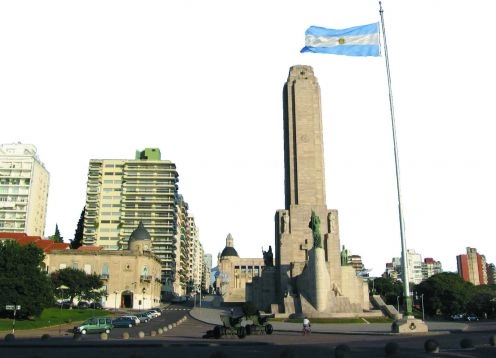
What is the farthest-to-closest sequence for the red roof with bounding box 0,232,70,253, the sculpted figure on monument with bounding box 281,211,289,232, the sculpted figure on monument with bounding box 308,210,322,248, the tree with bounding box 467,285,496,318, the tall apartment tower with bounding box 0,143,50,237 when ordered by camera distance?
the tall apartment tower with bounding box 0,143,50,237, the tree with bounding box 467,285,496,318, the red roof with bounding box 0,232,70,253, the sculpted figure on monument with bounding box 281,211,289,232, the sculpted figure on monument with bounding box 308,210,322,248

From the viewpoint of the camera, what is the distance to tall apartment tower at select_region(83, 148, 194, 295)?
13400cm

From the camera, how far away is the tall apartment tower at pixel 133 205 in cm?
13400

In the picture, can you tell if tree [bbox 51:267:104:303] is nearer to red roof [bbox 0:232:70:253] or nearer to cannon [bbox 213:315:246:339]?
red roof [bbox 0:232:70:253]

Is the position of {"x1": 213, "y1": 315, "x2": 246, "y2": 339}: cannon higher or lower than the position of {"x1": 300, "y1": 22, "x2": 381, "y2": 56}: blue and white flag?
lower

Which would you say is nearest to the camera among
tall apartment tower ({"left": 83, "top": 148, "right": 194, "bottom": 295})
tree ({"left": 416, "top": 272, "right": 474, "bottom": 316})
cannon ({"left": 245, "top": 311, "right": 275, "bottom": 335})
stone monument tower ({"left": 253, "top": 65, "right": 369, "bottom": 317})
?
cannon ({"left": 245, "top": 311, "right": 275, "bottom": 335})

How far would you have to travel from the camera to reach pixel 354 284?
7331cm

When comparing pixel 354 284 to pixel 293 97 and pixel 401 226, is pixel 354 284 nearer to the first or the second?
pixel 293 97

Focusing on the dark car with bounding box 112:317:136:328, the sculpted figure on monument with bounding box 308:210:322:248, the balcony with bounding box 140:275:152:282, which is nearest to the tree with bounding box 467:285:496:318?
the sculpted figure on monument with bounding box 308:210:322:248

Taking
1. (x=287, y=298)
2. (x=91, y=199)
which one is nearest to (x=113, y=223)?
(x=91, y=199)

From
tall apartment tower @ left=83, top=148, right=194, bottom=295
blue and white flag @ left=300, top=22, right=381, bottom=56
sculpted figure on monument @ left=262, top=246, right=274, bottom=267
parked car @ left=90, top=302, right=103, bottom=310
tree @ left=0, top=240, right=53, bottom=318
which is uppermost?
tall apartment tower @ left=83, top=148, right=194, bottom=295

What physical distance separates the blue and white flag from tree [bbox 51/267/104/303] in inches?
2552

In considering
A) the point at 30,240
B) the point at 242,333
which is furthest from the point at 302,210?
the point at 30,240

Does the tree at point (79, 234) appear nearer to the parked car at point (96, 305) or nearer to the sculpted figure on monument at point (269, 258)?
the parked car at point (96, 305)

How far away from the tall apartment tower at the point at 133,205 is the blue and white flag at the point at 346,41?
107522mm
